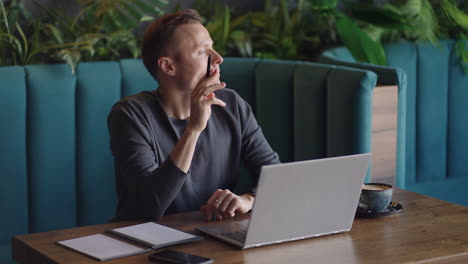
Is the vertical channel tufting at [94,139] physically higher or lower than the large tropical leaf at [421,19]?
lower

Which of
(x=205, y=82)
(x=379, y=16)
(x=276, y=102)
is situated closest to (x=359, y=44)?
(x=379, y=16)

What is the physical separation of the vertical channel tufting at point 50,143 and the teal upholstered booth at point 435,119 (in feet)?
5.90

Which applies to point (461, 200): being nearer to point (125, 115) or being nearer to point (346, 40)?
point (346, 40)

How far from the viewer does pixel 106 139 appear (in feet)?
10.0

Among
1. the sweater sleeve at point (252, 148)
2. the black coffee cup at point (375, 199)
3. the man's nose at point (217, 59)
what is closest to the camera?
the black coffee cup at point (375, 199)

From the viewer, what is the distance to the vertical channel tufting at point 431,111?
12.9ft

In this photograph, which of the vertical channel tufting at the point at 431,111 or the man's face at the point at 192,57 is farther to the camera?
the vertical channel tufting at the point at 431,111

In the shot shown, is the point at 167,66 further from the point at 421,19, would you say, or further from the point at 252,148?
the point at 421,19

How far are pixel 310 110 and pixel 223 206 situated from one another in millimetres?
1289

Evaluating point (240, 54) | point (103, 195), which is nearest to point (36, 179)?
point (103, 195)

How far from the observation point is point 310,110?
3.02m

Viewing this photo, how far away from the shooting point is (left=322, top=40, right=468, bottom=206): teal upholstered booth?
390 centimetres

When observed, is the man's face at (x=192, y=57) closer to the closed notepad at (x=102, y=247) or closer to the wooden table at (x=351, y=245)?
the wooden table at (x=351, y=245)

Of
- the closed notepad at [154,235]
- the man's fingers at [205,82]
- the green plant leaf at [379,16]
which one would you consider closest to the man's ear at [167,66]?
the man's fingers at [205,82]
